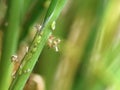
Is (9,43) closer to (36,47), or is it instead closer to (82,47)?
(36,47)

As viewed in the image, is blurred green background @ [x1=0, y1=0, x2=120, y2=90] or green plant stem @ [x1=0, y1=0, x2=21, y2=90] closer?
green plant stem @ [x1=0, y1=0, x2=21, y2=90]

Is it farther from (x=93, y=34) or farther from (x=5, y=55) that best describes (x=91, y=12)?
(x=5, y=55)

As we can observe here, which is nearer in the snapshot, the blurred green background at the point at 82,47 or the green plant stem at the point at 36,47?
the green plant stem at the point at 36,47

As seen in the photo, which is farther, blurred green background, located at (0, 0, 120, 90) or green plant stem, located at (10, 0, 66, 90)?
blurred green background, located at (0, 0, 120, 90)
